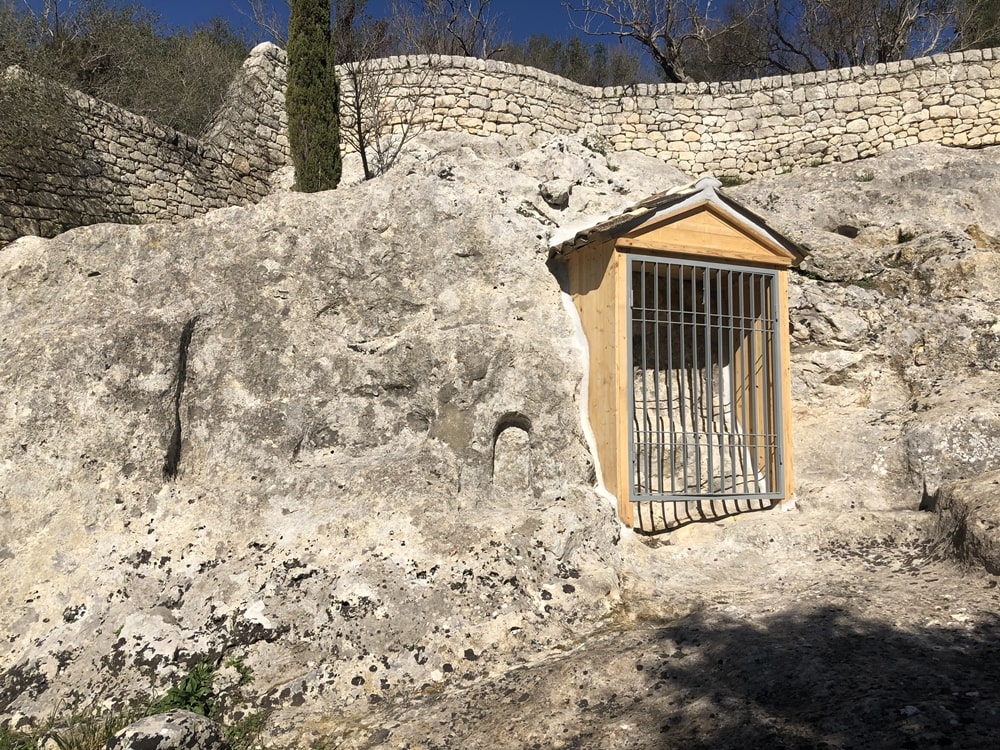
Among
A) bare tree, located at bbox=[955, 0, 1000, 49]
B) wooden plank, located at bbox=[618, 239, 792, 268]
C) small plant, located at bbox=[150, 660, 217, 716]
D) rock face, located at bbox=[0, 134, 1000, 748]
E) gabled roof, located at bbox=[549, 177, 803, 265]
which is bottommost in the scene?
small plant, located at bbox=[150, 660, 217, 716]

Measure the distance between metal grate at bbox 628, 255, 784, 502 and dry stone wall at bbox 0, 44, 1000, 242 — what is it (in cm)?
897

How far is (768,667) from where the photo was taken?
3891 mm

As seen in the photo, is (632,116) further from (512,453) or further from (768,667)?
(768,667)

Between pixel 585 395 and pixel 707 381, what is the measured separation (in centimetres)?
95

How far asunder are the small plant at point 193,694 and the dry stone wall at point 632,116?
9.46 m

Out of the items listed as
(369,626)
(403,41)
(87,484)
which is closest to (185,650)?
(369,626)

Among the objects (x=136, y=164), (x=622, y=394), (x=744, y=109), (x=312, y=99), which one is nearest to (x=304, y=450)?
(x=622, y=394)

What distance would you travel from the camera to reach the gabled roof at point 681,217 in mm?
5711

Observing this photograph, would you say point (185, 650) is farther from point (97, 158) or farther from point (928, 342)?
point (97, 158)

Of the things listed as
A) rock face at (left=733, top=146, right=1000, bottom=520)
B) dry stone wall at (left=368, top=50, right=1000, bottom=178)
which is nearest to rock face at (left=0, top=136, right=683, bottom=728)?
rock face at (left=733, top=146, right=1000, bottom=520)

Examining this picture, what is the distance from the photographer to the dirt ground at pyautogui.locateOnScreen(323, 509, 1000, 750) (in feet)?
10.9

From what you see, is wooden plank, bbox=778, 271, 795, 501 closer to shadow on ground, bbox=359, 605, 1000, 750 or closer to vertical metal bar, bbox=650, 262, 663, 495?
vertical metal bar, bbox=650, 262, 663, 495

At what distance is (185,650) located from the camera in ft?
14.6

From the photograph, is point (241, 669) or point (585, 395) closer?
point (241, 669)
